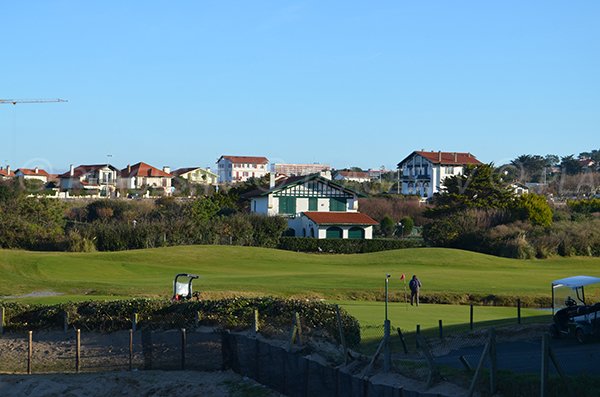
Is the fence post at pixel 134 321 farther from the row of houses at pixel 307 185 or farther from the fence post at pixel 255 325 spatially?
the row of houses at pixel 307 185

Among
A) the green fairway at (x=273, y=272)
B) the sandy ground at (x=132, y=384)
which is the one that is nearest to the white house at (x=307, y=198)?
the green fairway at (x=273, y=272)

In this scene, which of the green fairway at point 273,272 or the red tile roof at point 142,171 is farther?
the red tile roof at point 142,171

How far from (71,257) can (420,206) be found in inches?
2234

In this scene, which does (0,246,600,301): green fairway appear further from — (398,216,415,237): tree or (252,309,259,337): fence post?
(398,216,415,237): tree

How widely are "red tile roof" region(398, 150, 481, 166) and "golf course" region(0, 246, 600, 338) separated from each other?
70728mm

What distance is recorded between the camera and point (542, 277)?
47.2m

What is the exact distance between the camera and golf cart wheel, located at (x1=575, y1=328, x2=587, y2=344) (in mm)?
22984

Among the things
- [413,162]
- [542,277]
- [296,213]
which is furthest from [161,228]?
[413,162]

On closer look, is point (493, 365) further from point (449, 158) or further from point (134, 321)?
point (449, 158)

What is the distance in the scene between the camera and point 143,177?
525 feet

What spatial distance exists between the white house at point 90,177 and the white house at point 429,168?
47842 mm

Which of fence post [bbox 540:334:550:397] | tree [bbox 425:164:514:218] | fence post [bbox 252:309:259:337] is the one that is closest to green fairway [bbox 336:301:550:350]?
fence post [bbox 252:309:259:337]

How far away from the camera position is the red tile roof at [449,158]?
130 meters

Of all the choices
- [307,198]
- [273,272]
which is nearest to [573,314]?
[273,272]
